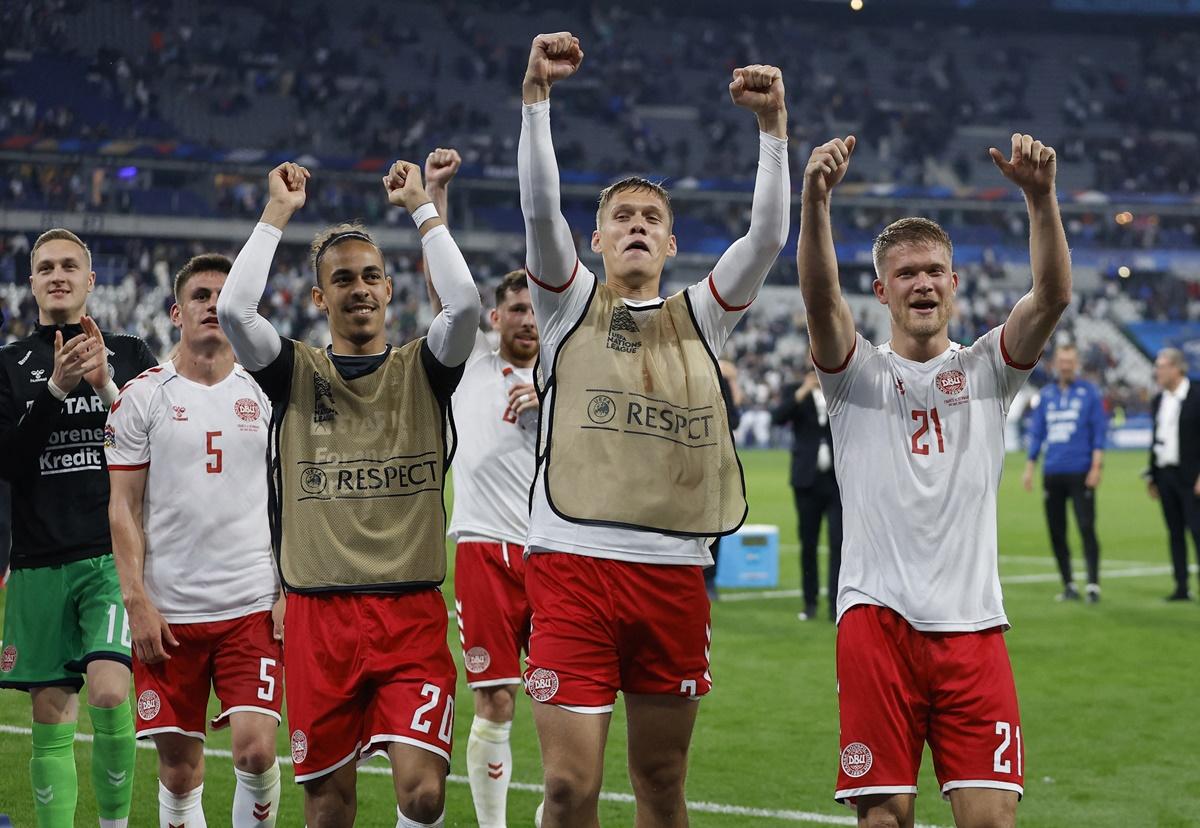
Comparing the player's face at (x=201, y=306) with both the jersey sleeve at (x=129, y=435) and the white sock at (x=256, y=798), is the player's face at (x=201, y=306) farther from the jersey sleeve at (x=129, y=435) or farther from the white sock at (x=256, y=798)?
the white sock at (x=256, y=798)

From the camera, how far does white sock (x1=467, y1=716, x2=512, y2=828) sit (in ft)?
20.1

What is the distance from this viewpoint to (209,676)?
5406 millimetres

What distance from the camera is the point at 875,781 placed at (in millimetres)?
4184

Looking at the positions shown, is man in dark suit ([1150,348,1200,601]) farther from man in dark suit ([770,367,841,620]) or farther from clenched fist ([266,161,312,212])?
clenched fist ([266,161,312,212])

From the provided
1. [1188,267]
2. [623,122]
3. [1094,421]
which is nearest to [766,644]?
[1094,421]

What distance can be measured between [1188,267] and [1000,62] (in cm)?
1081

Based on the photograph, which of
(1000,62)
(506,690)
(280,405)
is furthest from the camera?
(1000,62)

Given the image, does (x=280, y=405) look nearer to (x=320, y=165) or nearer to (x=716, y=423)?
(x=716, y=423)

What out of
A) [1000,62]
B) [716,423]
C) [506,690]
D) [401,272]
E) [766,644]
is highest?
[1000,62]

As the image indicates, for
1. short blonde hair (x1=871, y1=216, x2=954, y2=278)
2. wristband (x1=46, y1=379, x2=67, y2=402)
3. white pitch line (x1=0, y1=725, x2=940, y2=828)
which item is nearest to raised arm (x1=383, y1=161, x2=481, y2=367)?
short blonde hair (x1=871, y1=216, x2=954, y2=278)

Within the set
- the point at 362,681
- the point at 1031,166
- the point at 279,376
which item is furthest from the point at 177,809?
the point at 1031,166

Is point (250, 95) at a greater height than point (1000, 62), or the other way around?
point (1000, 62)

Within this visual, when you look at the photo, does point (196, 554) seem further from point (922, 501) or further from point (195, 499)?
point (922, 501)

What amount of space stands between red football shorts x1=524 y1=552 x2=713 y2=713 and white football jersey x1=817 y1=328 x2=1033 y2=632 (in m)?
0.51
